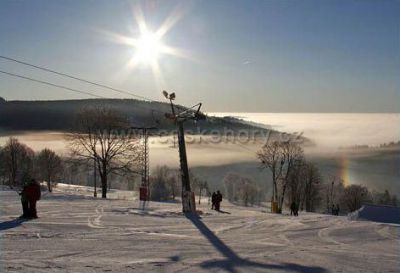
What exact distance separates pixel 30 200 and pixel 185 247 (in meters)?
A: 9.14

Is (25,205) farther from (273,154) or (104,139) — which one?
(273,154)

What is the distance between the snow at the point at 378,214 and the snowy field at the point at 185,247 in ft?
42.6

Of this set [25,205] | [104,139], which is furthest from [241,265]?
[104,139]

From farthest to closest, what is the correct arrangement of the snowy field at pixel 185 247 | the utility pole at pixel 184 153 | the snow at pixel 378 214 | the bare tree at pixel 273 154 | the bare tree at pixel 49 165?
the bare tree at pixel 49 165, the bare tree at pixel 273 154, the snow at pixel 378 214, the utility pole at pixel 184 153, the snowy field at pixel 185 247

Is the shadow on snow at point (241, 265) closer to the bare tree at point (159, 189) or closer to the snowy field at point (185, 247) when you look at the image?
the snowy field at point (185, 247)

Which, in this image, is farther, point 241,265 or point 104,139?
point 104,139

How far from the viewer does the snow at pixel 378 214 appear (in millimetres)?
34312

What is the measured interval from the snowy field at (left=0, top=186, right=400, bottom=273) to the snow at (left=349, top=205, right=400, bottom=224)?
1297 centimetres

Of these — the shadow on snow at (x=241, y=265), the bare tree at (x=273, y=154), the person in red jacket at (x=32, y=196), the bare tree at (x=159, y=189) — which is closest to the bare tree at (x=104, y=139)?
the bare tree at (x=273, y=154)

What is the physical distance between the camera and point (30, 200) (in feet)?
68.2

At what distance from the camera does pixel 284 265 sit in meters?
12.4

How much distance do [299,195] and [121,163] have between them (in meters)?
49.2

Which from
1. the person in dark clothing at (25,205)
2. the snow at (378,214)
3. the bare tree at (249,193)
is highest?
the person in dark clothing at (25,205)

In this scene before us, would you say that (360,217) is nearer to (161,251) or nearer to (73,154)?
(161,251)
